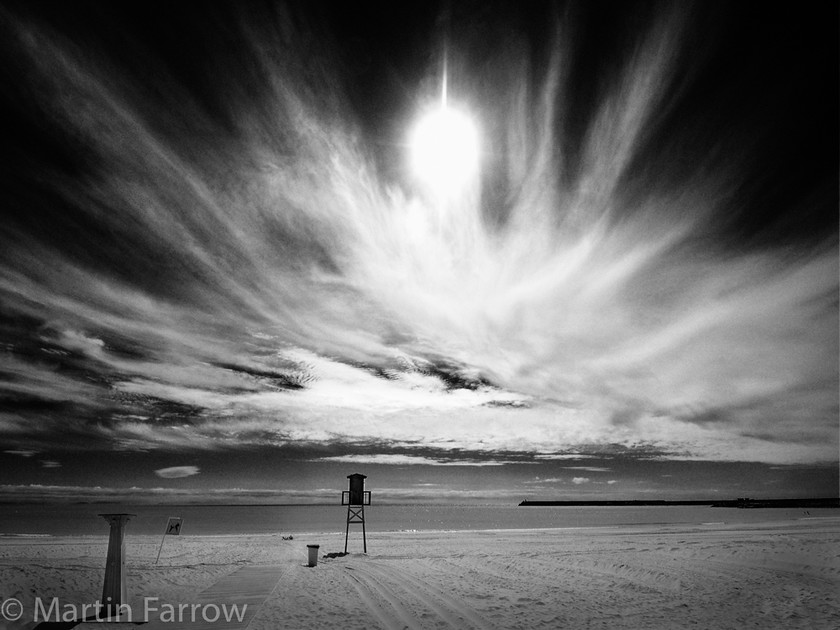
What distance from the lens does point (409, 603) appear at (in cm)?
1132

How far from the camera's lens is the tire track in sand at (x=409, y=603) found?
9.60 metres

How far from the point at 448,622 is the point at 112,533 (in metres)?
6.89

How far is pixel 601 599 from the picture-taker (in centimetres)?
1209

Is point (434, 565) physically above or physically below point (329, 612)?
below

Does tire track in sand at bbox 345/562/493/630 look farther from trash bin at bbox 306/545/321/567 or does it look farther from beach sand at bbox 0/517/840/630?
trash bin at bbox 306/545/321/567

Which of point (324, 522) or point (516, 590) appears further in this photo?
point (324, 522)

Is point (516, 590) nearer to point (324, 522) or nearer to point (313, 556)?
point (313, 556)

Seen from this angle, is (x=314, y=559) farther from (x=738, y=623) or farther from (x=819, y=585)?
(x=819, y=585)

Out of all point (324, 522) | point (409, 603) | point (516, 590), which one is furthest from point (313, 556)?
point (324, 522)

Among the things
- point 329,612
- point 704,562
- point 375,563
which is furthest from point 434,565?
point 704,562

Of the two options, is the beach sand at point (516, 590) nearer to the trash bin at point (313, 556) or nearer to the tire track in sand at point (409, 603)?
the tire track in sand at point (409, 603)

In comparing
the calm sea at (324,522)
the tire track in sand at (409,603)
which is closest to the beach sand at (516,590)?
the tire track in sand at (409,603)

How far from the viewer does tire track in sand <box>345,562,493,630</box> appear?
378 inches

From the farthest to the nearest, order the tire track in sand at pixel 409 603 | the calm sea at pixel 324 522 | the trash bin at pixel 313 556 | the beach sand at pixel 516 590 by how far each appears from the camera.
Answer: the calm sea at pixel 324 522 → the trash bin at pixel 313 556 → the beach sand at pixel 516 590 → the tire track in sand at pixel 409 603
